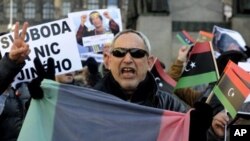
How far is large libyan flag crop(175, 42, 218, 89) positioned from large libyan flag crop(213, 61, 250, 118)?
1.57 meters

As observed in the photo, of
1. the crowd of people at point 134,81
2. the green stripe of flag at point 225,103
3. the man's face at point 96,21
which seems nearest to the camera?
the crowd of people at point 134,81

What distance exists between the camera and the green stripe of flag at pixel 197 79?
5805mm

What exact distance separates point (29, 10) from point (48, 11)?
226 cm

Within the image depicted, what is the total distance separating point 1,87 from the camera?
4.60 m

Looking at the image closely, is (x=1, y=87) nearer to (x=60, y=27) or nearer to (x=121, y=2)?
(x=60, y=27)

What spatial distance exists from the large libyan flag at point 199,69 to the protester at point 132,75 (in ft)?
4.82

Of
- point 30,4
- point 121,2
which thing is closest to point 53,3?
point 30,4

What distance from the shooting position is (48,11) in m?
86.5

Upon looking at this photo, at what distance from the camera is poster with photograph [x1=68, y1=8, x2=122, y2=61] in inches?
344

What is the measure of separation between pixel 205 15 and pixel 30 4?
240ft

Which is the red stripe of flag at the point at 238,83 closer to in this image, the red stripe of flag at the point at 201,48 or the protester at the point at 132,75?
the protester at the point at 132,75

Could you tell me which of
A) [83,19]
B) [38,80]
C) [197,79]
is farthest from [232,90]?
[83,19]

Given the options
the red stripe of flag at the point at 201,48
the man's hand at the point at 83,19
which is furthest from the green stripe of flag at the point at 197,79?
the man's hand at the point at 83,19

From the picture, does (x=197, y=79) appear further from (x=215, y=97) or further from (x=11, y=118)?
(x=11, y=118)
